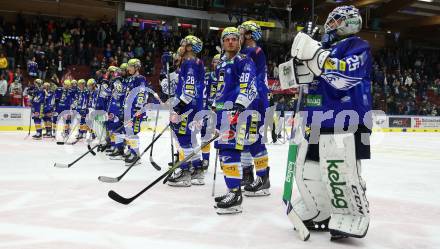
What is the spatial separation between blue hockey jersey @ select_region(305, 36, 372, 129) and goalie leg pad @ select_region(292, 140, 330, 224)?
11.1 inches

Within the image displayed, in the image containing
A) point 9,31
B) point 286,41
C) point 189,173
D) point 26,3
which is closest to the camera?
point 189,173

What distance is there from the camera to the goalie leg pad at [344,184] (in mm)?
3057

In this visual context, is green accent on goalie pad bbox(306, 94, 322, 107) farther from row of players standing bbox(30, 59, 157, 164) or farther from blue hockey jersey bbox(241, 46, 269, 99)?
row of players standing bbox(30, 59, 157, 164)

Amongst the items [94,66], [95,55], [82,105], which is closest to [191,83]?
[82,105]

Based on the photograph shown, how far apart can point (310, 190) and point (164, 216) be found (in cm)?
124

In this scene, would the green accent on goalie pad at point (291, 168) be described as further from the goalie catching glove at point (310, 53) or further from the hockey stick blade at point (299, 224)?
the goalie catching glove at point (310, 53)

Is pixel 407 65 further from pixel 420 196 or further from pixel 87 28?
pixel 420 196

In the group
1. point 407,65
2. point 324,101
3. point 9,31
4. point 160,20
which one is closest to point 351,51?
point 324,101

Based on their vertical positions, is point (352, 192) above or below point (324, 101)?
below

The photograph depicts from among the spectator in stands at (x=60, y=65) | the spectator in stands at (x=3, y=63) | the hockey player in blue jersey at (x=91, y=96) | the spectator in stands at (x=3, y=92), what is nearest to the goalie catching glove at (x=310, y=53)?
the hockey player in blue jersey at (x=91, y=96)

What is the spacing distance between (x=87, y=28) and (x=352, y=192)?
1775 cm

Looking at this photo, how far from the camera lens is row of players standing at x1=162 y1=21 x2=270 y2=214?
387cm

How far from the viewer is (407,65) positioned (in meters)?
27.8

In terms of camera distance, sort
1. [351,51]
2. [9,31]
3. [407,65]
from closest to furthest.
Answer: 1. [351,51]
2. [9,31]
3. [407,65]
